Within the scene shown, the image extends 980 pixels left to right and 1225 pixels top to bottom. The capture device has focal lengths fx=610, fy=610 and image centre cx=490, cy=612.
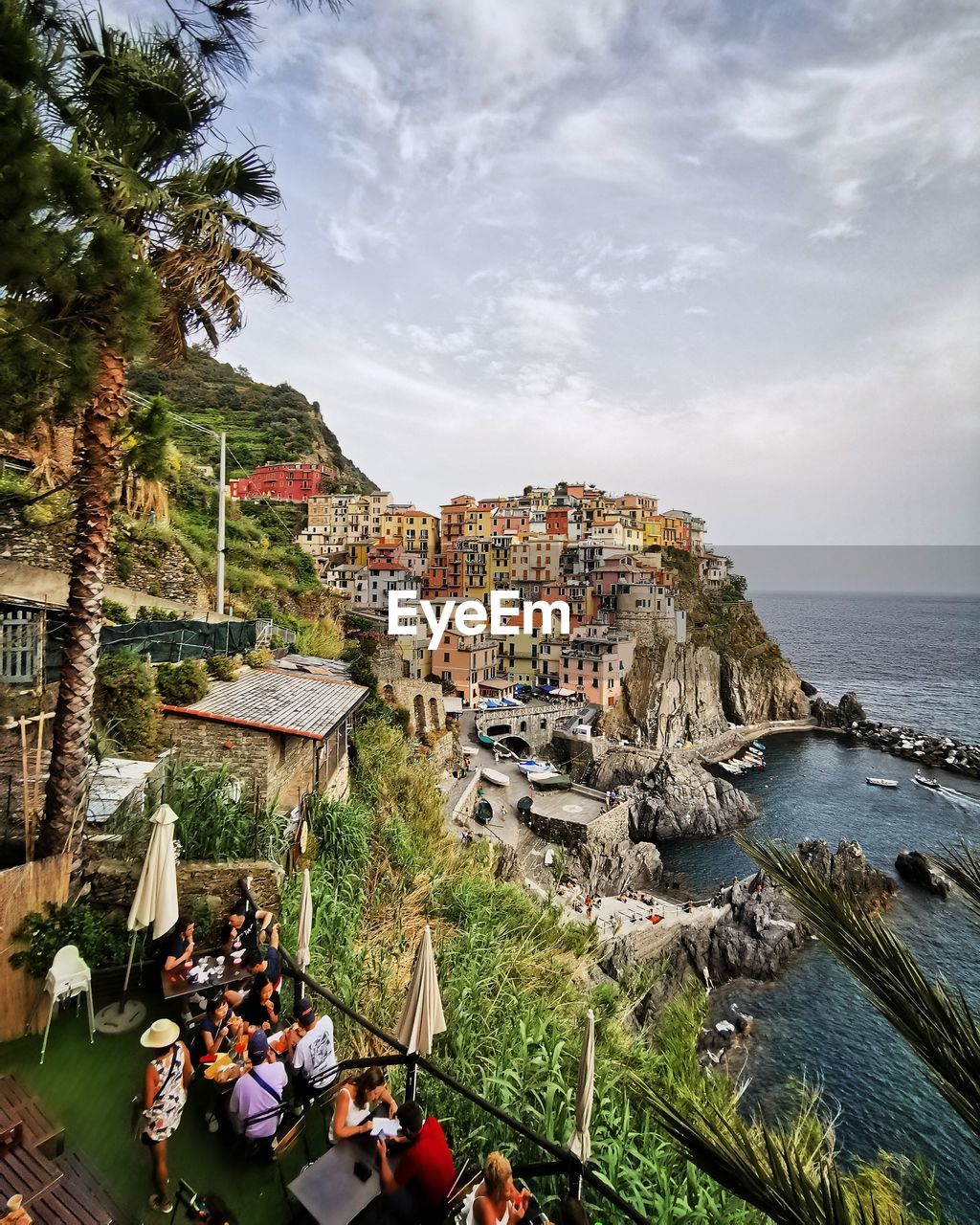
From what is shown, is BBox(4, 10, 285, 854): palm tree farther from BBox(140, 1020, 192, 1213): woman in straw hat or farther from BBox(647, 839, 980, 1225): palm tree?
BBox(647, 839, 980, 1225): palm tree

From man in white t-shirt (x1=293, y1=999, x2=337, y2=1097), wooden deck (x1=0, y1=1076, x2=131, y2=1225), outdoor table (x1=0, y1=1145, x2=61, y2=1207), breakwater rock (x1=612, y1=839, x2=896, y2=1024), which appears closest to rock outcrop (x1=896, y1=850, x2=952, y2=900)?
breakwater rock (x1=612, y1=839, x2=896, y2=1024)

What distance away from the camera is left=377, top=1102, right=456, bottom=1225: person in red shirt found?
3.81 m

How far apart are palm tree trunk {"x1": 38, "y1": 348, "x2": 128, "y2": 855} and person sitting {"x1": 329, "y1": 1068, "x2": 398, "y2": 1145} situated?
3845 millimetres

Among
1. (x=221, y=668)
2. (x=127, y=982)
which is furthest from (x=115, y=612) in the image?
(x=127, y=982)

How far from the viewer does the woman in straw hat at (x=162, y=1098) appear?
4.05 meters

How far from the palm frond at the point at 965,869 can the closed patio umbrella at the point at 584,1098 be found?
2.28 metres

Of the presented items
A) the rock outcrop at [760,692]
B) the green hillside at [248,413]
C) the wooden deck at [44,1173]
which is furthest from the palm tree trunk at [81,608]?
the rock outcrop at [760,692]

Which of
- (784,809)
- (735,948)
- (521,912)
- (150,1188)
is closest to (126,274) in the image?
(150,1188)

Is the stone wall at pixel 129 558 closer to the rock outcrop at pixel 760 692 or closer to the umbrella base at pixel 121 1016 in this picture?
the umbrella base at pixel 121 1016

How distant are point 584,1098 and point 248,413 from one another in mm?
75364

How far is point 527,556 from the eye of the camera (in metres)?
60.2

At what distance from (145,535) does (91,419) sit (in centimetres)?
1019

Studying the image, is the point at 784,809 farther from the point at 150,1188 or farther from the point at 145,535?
the point at 150,1188

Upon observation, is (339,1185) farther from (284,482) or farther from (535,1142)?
(284,482)
